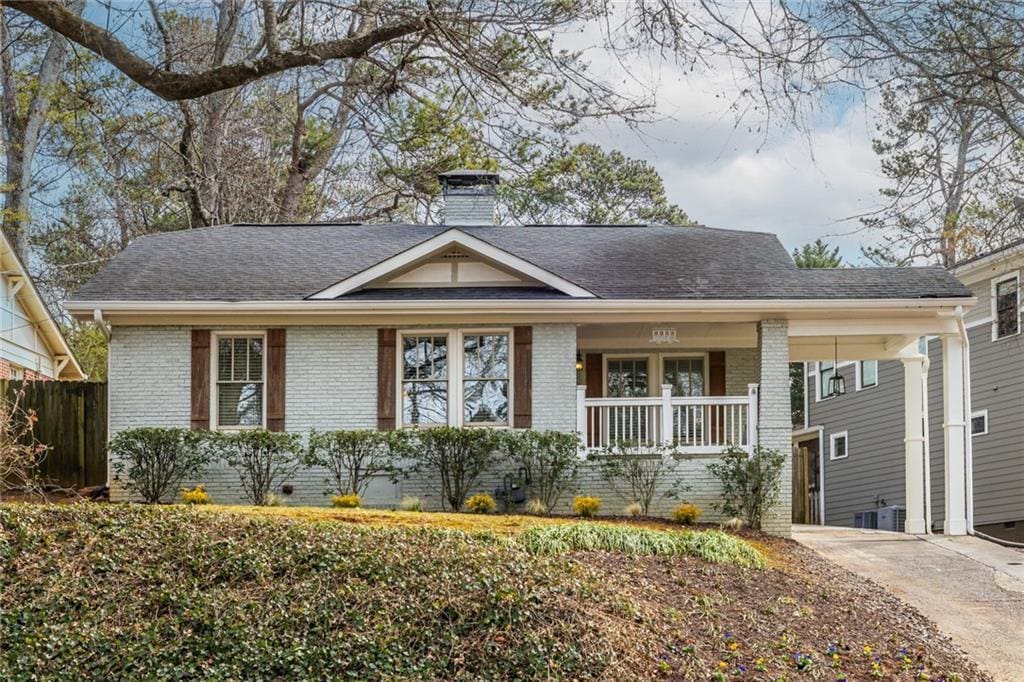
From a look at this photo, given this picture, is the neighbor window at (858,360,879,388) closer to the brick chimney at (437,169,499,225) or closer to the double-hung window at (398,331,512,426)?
the brick chimney at (437,169,499,225)

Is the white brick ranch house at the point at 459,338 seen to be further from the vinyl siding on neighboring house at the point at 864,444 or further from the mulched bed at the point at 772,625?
the vinyl siding on neighboring house at the point at 864,444

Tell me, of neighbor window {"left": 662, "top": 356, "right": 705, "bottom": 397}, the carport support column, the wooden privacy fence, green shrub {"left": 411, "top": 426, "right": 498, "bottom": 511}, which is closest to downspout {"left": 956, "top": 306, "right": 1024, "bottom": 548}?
the carport support column

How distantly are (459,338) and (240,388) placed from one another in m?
3.02

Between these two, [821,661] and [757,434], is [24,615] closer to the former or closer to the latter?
[821,661]

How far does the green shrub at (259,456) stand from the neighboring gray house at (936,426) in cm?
897

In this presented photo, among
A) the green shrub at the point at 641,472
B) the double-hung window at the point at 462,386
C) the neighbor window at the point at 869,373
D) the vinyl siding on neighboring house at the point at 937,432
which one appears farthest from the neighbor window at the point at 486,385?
the neighbor window at the point at 869,373

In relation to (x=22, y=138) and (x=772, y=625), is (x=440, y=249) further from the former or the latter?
(x=22, y=138)

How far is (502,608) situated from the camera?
880 centimetres

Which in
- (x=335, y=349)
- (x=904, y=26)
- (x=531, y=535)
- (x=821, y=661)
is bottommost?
(x=821, y=661)

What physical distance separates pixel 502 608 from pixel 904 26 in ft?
16.2

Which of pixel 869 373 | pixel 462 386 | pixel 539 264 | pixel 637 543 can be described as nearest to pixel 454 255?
pixel 539 264

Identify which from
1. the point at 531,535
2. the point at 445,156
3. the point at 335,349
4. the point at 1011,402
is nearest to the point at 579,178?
the point at 445,156

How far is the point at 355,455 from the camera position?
53.0 feet

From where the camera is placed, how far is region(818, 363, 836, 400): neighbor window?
2695 centimetres
